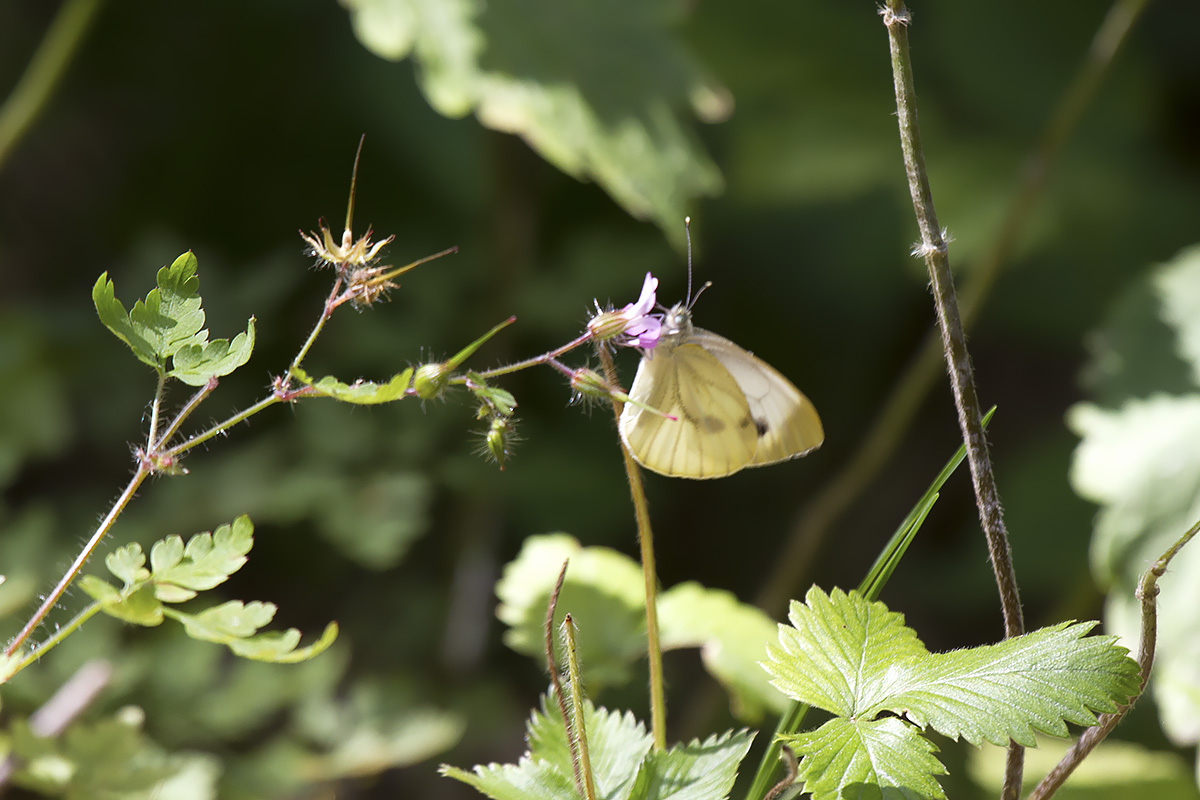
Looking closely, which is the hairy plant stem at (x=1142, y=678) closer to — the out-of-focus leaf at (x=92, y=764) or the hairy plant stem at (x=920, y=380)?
the out-of-focus leaf at (x=92, y=764)

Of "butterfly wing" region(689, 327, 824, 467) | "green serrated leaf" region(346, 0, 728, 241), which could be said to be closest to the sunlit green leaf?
"butterfly wing" region(689, 327, 824, 467)

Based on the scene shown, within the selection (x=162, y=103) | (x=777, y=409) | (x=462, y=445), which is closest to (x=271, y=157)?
(x=162, y=103)

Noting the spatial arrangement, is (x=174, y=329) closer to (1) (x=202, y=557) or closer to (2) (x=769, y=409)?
(1) (x=202, y=557)

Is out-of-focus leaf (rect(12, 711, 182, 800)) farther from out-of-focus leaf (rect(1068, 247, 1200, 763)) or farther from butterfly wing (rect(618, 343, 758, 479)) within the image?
out-of-focus leaf (rect(1068, 247, 1200, 763))

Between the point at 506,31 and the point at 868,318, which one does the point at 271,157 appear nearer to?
the point at 506,31

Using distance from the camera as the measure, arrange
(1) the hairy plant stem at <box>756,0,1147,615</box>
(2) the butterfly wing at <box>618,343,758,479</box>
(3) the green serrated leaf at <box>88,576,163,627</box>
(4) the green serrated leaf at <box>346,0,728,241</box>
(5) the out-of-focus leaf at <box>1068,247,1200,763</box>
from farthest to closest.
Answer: (1) the hairy plant stem at <box>756,0,1147,615</box> < (4) the green serrated leaf at <box>346,0,728,241</box> < (5) the out-of-focus leaf at <box>1068,247,1200,763</box> < (2) the butterfly wing at <box>618,343,758,479</box> < (3) the green serrated leaf at <box>88,576,163,627</box>

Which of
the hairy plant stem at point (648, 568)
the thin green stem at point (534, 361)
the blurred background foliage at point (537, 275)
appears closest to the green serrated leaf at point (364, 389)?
the thin green stem at point (534, 361)

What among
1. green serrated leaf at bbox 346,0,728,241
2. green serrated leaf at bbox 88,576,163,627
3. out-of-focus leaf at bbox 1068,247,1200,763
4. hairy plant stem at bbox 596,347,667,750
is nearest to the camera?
green serrated leaf at bbox 88,576,163,627
